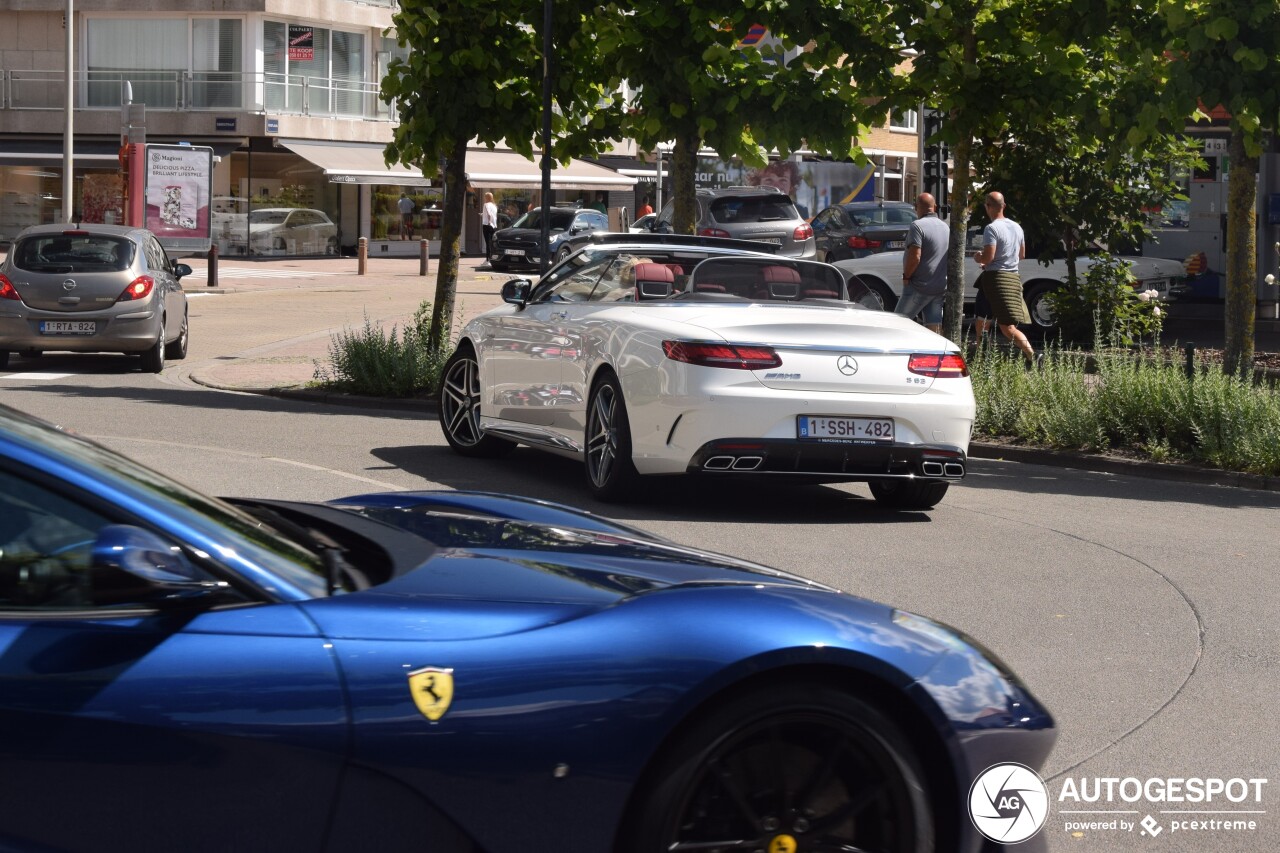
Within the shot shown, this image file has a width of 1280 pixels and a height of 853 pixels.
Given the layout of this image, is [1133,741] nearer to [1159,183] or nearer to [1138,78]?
[1138,78]

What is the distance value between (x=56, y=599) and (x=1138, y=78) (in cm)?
1260

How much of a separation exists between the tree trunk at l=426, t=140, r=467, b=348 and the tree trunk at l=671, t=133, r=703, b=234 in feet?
6.63

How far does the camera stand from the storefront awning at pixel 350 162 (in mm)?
48250

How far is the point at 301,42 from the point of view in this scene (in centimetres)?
5038

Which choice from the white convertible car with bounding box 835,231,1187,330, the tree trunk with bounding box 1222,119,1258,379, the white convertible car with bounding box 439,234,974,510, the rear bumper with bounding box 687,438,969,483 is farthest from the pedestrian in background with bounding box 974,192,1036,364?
the rear bumper with bounding box 687,438,969,483

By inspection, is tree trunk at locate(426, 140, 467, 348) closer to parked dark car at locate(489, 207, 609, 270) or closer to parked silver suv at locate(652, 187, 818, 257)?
parked silver suv at locate(652, 187, 818, 257)

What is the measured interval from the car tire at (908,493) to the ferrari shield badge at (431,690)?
6.92 meters

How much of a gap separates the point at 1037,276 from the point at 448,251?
363 inches

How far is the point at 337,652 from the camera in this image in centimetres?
315

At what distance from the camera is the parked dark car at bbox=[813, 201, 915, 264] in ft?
95.1

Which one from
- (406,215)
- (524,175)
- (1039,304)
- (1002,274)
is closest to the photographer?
(1002,274)

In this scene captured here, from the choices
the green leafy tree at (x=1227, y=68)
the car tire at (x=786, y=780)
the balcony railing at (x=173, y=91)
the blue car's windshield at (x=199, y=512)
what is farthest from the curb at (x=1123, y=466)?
the balcony railing at (x=173, y=91)

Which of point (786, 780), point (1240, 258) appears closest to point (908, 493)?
point (1240, 258)

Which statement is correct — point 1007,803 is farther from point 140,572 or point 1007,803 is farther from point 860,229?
point 860,229
